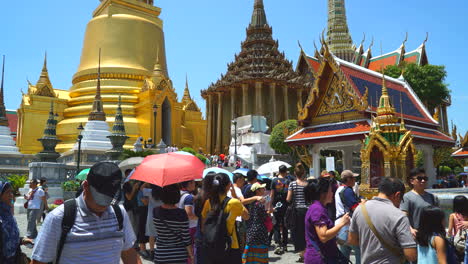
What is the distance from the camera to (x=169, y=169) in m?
5.44

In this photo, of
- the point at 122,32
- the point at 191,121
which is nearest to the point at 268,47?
the point at 191,121

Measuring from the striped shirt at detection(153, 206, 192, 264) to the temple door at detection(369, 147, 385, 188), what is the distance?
24.9 feet

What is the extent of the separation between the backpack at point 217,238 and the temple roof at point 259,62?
36481 millimetres

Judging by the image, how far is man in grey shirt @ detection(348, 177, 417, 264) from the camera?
304cm

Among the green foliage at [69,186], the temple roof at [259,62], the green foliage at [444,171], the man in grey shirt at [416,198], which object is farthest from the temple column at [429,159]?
the temple roof at [259,62]

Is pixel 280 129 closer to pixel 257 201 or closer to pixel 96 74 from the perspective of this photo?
pixel 96 74

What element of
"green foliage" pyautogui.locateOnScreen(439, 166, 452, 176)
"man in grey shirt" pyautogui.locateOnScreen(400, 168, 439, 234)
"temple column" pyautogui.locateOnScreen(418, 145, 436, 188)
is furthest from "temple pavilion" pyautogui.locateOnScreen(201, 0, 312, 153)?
"man in grey shirt" pyautogui.locateOnScreen(400, 168, 439, 234)

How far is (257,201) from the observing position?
5.23 metres

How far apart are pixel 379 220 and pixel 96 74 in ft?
97.5

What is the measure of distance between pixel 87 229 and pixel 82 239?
0.07 meters

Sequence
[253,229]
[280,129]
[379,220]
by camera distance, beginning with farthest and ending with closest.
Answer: [280,129], [253,229], [379,220]

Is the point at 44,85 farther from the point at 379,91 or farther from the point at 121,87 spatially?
the point at 379,91

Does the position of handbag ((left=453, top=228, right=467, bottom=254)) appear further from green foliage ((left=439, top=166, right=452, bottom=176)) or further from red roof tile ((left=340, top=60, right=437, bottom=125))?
green foliage ((left=439, top=166, right=452, bottom=176))

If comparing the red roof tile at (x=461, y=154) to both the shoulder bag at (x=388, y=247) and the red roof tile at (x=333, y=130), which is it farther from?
the shoulder bag at (x=388, y=247)
